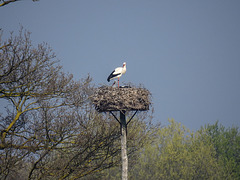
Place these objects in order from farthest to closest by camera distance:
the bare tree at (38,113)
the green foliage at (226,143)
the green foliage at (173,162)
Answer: the green foliage at (226,143) < the green foliage at (173,162) < the bare tree at (38,113)

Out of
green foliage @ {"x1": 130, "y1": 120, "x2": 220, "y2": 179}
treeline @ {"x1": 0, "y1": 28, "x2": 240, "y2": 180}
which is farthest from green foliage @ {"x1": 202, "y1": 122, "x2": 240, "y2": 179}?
treeline @ {"x1": 0, "y1": 28, "x2": 240, "y2": 180}

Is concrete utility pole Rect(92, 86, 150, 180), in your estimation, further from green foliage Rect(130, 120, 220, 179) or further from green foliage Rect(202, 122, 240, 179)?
green foliage Rect(202, 122, 240, 179)

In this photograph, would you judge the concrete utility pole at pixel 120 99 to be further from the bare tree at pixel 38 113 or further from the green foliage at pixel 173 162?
the green foliage at pixel 173 162

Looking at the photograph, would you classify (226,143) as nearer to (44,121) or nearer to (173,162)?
(173,162)

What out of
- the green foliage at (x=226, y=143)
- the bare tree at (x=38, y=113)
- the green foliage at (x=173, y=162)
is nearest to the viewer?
the bare tree at (x=38, y=113)

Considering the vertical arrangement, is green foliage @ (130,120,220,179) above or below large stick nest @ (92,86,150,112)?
below

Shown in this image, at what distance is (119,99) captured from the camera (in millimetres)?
10938

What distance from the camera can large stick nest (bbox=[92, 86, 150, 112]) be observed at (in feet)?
35.8

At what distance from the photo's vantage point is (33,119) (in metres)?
11.3

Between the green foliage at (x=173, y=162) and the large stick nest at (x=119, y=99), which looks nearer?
the large stick nest at (x=119, y=99)

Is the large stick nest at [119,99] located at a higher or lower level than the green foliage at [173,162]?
higher

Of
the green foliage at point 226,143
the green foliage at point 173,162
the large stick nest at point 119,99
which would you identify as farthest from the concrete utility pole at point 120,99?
the green foliage at point 226,143

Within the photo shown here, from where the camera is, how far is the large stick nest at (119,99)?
1091cm

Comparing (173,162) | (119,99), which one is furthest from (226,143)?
(119,99)
